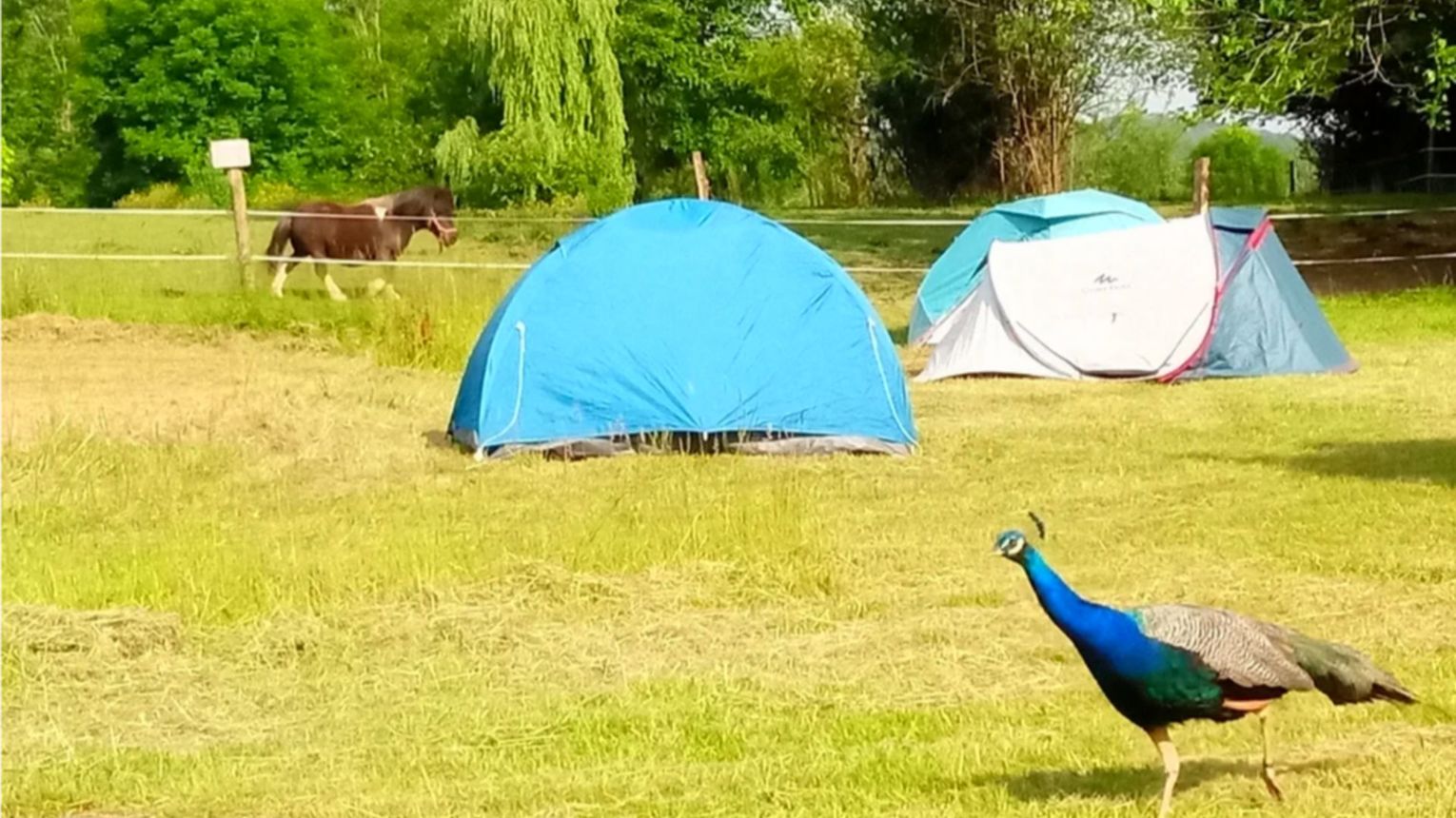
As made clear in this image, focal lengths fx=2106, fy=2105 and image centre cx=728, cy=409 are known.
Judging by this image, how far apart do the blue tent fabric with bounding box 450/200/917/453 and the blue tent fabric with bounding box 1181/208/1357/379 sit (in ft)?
13.6

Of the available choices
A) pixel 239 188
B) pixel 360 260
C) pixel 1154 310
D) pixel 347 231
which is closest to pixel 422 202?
pixel 347 231

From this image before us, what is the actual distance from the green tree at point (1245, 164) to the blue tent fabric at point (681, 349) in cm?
2833

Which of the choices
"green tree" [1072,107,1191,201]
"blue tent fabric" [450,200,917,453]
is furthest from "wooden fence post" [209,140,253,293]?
"green tree" [1072,107,1191,201]

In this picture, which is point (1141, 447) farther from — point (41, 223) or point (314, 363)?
point (41, 223)

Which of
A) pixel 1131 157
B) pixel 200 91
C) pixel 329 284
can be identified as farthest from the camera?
pixel 200 91

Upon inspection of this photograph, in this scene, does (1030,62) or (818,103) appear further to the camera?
(818,103)

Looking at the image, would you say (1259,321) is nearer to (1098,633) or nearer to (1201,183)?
(1201,183)

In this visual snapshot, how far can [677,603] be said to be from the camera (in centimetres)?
→ 810

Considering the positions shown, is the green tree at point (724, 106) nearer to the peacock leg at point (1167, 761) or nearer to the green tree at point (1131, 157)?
the green tree at point (1131, 157)

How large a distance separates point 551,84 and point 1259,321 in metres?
19.9

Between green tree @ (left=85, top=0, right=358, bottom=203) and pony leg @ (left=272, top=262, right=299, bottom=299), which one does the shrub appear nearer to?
green tree @ (left=85, top=0, right=358, bottom=203)

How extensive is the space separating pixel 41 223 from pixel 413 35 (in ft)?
105

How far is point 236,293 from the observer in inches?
776

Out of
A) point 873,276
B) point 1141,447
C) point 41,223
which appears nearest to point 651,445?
point 1141,447
